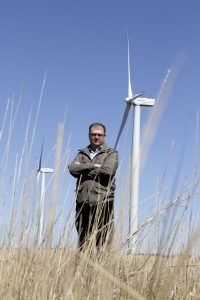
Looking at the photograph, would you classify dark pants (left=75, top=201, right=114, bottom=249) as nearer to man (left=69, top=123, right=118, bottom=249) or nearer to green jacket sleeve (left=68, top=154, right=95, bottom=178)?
man (left=69, top=123, right=118, bottom=249)

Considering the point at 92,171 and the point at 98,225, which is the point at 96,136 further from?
the point at 98,225

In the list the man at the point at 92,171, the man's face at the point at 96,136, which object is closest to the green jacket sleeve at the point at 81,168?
the man at the point at 92,171

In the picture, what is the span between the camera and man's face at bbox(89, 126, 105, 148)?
154 inches

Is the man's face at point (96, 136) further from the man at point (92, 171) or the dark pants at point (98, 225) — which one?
the dark pants at point (98, 225)

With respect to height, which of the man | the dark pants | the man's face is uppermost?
the man's face

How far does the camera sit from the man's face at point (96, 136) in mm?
3918

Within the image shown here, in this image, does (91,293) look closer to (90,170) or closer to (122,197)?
(122,197)

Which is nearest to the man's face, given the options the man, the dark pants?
the man

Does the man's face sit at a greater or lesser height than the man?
greater

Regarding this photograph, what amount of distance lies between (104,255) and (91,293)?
0.51 m

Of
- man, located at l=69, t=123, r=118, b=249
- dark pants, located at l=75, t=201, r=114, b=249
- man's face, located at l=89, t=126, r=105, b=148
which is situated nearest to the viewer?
dark pants, located at l=75, t=201, r=114, b=249

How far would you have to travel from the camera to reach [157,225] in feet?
7.71

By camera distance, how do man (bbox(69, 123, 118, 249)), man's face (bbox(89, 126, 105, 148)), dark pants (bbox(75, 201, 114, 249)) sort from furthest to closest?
man's face (bbox(89, 126, 105, 148)), man (bbox(69, 123, 118, 249)), dark pants (bbox(75, 201, 114, 249))

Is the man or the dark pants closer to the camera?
the dark pants
